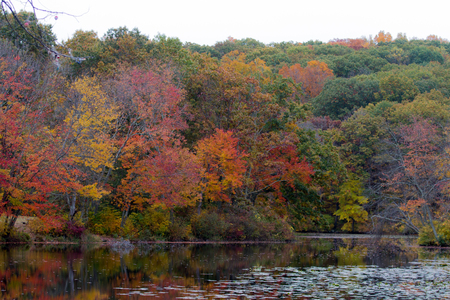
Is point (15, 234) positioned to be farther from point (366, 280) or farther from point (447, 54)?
point (447, 54)

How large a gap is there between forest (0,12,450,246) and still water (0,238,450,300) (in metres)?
6.73

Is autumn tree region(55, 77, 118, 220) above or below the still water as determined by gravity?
above

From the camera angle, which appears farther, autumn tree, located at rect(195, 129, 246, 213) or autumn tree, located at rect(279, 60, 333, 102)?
autumn tree, located at rect(279, 60, 333, 102)

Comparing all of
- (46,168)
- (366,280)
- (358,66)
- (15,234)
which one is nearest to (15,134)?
(46,168)

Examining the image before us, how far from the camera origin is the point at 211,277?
17.4 meters

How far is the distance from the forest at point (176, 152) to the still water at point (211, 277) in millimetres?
6727

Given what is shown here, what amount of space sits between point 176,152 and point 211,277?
18945 mm

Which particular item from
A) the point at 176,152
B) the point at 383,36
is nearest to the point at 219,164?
the point at 176,152

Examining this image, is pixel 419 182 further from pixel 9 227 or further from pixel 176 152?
pixel 9 227

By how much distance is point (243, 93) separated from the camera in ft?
137

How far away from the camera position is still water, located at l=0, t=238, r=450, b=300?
44.8 feet

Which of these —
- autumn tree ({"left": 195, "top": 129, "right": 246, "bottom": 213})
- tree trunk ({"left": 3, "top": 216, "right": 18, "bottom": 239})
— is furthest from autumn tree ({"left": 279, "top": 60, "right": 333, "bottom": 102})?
tree trunk ({"left": 3, "top": 216, "right": 18, "bottom": 239})

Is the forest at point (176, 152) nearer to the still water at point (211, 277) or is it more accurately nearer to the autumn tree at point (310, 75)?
the still water at point (211, 277)

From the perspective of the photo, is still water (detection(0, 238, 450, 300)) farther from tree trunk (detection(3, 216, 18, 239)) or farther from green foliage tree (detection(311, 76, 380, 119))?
green foliage tree (detection(311, 76, 380, 119))
